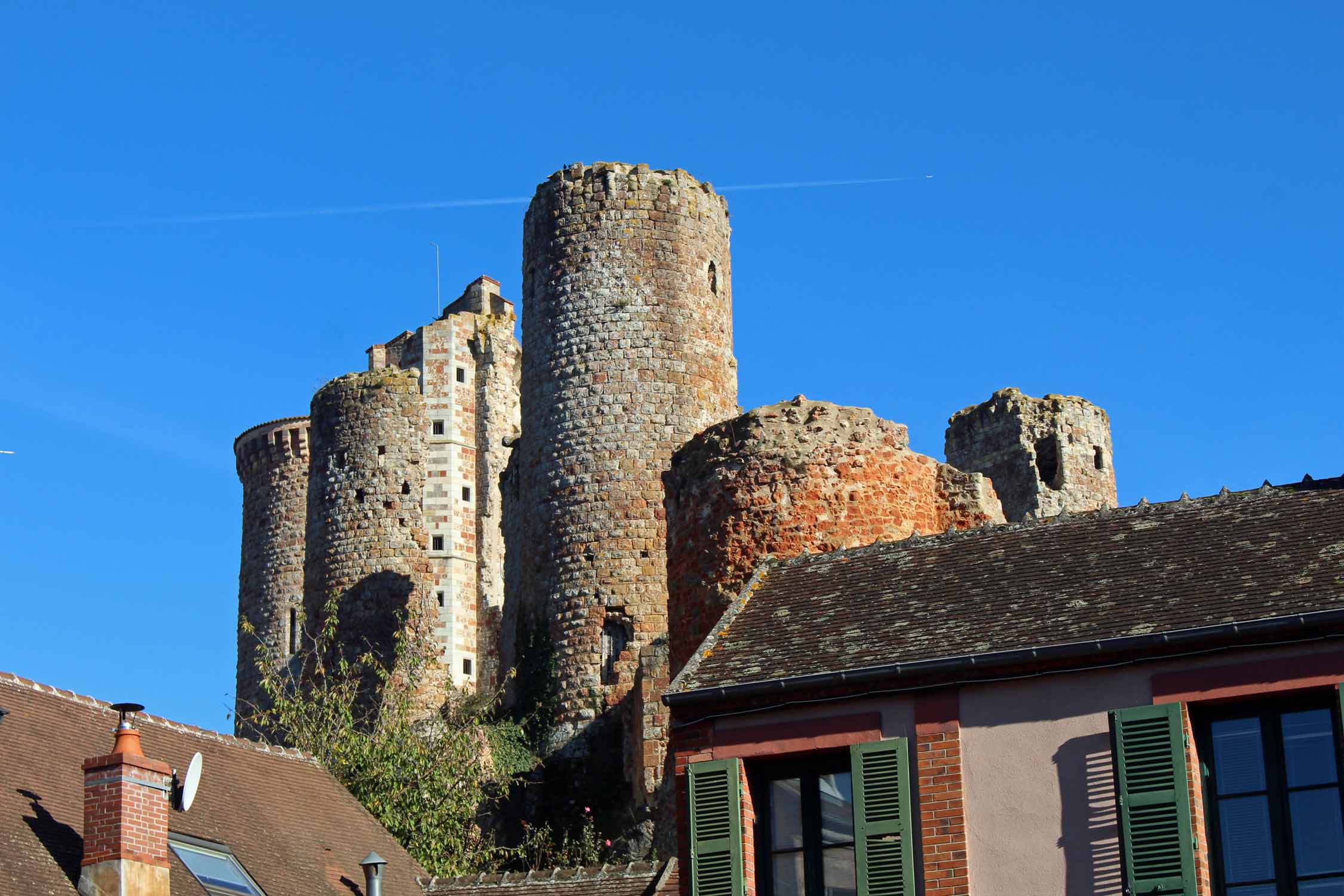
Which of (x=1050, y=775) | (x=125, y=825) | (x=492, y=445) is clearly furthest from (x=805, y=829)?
(x=492, y=445)

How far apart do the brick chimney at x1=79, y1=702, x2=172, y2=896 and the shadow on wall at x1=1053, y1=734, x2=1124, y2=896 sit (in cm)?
586

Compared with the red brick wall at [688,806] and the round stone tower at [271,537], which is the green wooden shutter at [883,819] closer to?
the red brick wall at [688,806]

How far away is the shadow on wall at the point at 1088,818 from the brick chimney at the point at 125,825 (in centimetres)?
586

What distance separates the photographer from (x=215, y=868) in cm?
1606

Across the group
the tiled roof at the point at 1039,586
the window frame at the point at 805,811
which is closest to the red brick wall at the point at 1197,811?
the tiled roof at the point at 1039,586

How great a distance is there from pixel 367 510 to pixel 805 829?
2541 cm

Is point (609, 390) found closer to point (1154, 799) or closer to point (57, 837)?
point (57, 837)

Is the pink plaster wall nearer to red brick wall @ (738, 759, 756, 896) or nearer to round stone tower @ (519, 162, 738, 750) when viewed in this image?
red brick wall @ (738, 759, 756, 896)

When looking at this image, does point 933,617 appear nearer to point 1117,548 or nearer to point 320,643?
point 1117,548

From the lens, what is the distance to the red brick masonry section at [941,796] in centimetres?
1446

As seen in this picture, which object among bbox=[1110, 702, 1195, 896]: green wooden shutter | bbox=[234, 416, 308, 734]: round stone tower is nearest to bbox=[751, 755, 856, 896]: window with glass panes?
bbox=[1110, 702, 1195, 896]: green wooden shutter

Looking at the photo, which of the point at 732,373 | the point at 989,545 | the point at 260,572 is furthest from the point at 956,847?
the point at 260,572

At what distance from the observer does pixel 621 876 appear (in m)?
17.9

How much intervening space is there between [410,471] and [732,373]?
885cm
